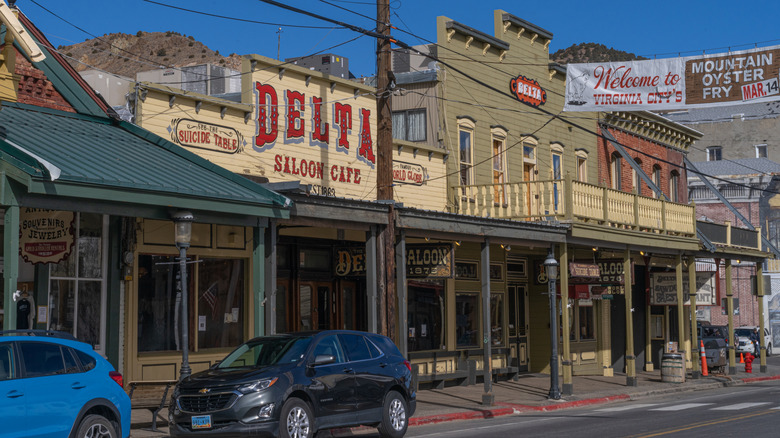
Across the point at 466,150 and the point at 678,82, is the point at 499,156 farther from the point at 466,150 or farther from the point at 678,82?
the point at 678,82

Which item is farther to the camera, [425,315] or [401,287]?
[425,315]

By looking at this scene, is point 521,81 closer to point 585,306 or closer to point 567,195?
point 567,195

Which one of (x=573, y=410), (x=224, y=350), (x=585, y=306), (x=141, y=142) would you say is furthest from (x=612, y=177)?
(x=141, y=142)

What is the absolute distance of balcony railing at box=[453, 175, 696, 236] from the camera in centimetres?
2356

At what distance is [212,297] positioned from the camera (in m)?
19.0

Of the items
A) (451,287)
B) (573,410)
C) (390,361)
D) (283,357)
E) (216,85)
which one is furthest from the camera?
(451,287)

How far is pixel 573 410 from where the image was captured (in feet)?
67.2

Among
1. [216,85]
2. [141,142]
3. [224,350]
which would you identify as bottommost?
[224,350]

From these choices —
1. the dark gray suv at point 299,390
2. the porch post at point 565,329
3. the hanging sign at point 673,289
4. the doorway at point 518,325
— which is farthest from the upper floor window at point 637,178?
the dark gray suv at point 299,390

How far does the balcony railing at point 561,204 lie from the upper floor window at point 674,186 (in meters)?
9.76

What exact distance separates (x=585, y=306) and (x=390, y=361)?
18.2 m

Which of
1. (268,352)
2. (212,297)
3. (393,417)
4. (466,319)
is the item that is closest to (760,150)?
(466,319)

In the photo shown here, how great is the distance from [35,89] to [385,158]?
20.5ft

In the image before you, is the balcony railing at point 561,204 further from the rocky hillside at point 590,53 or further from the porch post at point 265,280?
the rocky hillside at point 590,53
